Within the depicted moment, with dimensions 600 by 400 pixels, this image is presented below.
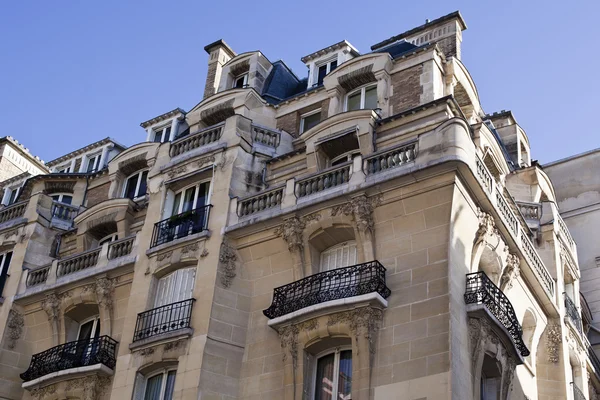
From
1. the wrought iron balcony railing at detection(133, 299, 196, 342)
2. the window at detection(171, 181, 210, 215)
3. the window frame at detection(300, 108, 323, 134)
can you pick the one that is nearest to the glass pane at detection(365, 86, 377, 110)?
the window frame at detection(300, 108, 323, 134)

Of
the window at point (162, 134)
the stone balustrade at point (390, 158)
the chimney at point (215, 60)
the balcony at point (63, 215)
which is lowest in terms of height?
the stone balustrade at point (390, 158)

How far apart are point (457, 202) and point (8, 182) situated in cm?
2243

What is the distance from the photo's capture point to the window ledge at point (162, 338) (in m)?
22.2

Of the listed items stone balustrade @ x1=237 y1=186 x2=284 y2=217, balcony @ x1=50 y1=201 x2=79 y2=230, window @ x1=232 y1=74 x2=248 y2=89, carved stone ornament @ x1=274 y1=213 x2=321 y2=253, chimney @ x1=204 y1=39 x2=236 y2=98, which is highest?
chimney @ x1=204 y1=39 x2=236 y2=98

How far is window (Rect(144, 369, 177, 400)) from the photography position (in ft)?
73.2

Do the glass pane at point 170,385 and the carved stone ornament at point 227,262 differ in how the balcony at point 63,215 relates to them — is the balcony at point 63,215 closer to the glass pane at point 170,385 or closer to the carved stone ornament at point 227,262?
the carved stone ornament at point 227,262

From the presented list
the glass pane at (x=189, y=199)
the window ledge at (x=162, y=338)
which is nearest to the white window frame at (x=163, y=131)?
the glass pane at (x=189, y=199)

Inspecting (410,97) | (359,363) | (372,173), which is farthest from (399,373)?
(410,97)

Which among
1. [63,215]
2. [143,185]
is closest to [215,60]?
[143,185]

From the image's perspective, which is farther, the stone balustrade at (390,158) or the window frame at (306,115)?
the window frame at (306,115)

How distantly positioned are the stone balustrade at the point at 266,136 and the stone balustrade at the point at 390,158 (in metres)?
4.89

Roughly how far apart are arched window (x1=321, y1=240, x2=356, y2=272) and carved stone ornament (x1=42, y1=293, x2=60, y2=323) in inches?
346

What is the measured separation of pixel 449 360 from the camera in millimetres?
18781

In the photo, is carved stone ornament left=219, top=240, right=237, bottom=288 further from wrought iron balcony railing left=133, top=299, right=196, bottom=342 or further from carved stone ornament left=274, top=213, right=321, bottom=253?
carved stone ornament left=274, top=213, right=321, bottom=253
